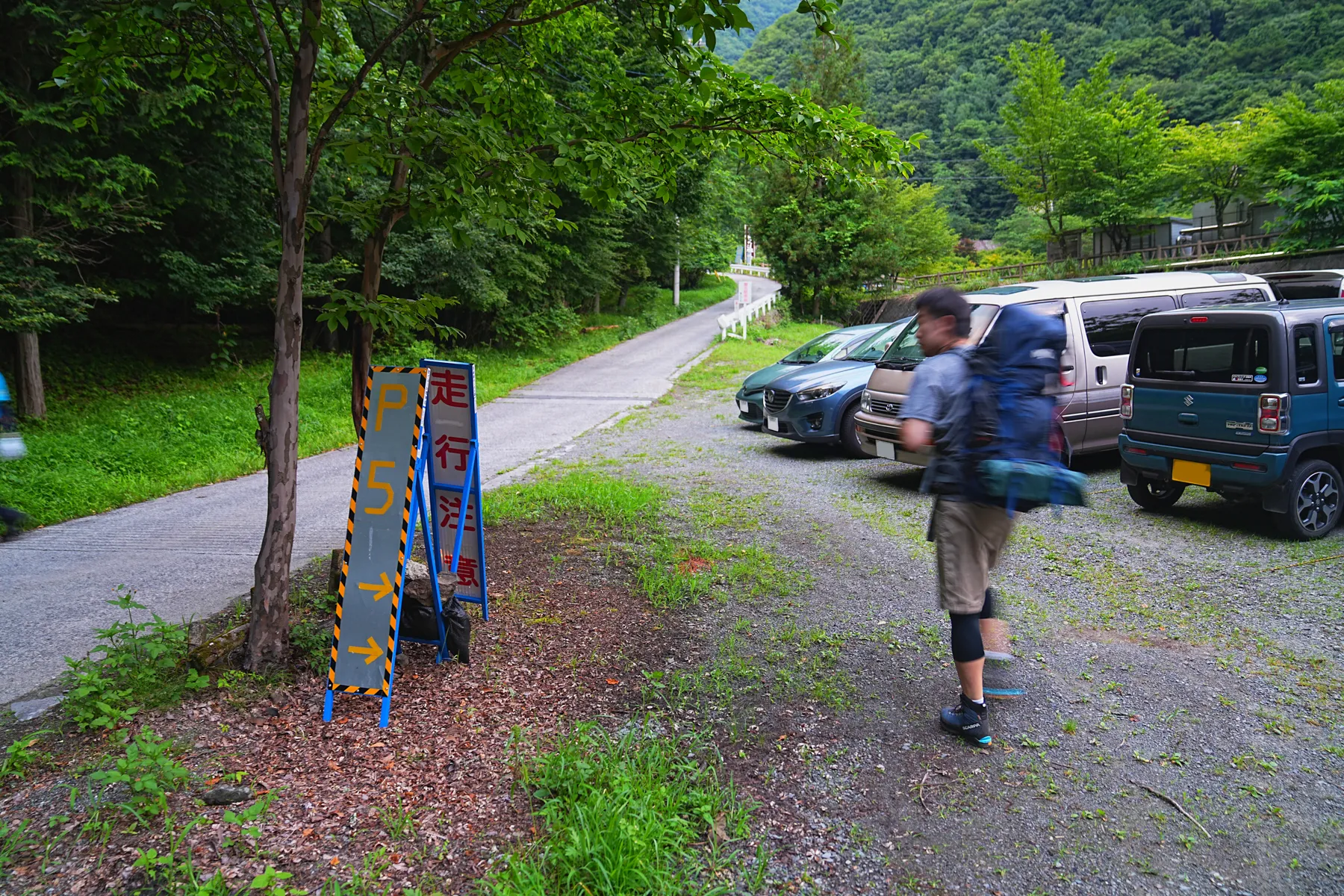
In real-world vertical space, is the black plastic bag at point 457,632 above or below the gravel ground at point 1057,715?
above

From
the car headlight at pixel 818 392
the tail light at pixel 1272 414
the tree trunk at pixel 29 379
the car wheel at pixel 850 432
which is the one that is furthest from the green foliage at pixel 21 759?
the tree trunk at pixel 29 379

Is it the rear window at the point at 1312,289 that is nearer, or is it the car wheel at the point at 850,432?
the rear window at the point at 1312,289

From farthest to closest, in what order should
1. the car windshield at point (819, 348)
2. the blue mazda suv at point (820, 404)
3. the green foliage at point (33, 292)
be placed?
→ 1. the car windshield at point (819, 348)
2. the blue mazda suv at point (820, 404)
3. the green foliage at point (33, 292)

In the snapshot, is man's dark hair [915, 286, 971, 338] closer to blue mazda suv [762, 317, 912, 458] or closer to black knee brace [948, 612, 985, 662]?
black knee brace [948, 612, 985, 662]

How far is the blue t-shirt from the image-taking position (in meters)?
3.32

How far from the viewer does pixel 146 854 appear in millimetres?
2436

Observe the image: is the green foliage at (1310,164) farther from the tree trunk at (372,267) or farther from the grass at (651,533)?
the tree trunk at (372,267)

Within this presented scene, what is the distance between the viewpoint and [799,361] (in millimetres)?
11531

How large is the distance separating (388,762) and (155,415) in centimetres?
1167

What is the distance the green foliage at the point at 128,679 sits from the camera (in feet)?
11.3

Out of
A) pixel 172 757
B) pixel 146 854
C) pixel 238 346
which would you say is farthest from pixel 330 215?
pixel 238 346

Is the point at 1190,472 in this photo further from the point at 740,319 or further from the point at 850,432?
the point at 740,319

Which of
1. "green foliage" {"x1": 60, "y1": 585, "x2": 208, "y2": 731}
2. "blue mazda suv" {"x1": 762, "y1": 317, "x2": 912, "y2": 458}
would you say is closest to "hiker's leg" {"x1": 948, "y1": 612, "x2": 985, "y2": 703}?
"green foliage" {"x1": 60, "y1": 585, "x2": 208, "y2": 731}

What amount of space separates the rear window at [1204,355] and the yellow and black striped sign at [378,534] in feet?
20.0
